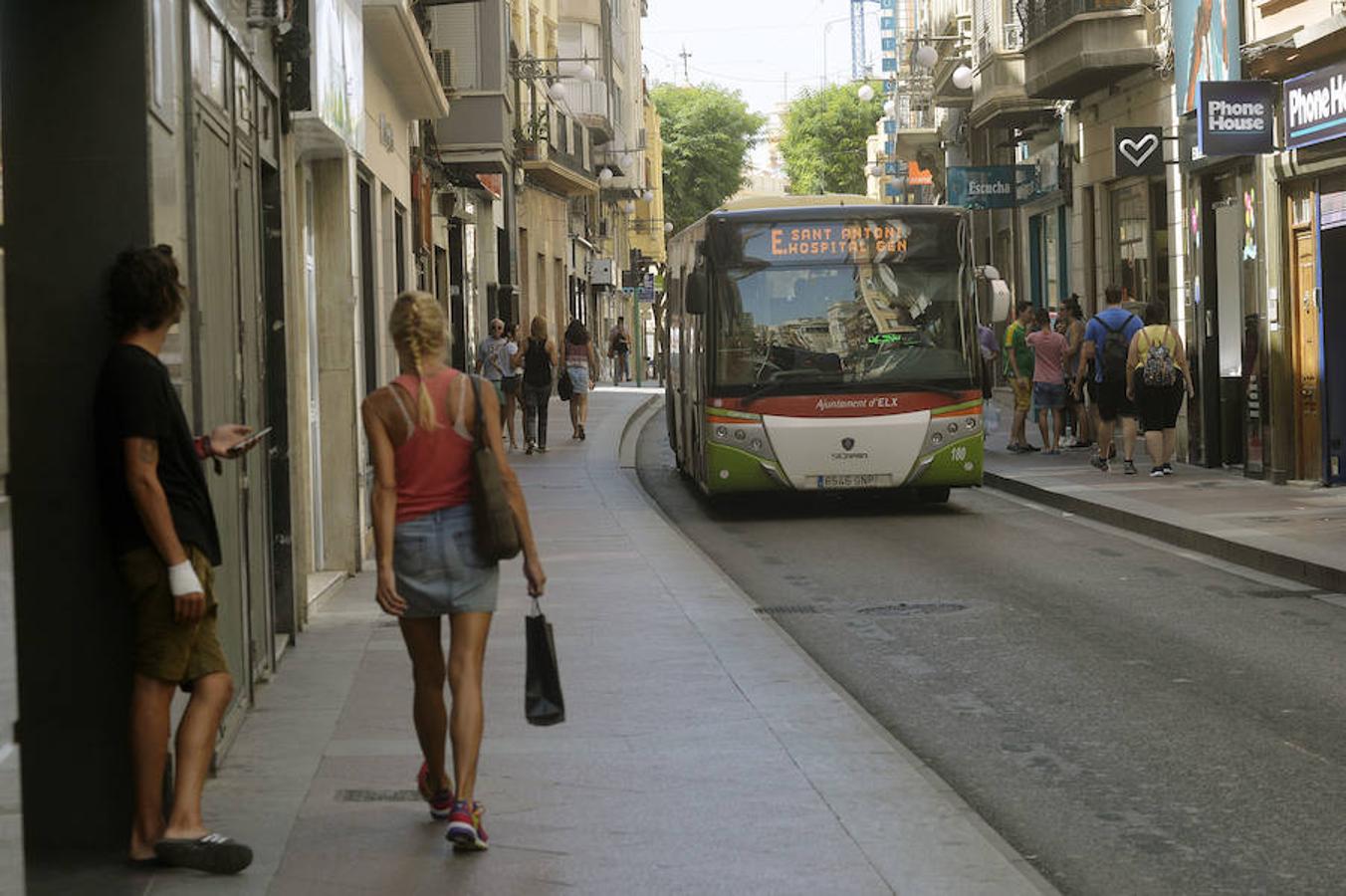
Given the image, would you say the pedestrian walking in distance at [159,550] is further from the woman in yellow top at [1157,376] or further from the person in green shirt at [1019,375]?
the person in green shirt at [1019,375]

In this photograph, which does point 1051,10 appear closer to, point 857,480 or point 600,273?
point 857,480

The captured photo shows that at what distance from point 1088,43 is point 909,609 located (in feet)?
54.4

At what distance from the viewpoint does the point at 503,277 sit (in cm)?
4459

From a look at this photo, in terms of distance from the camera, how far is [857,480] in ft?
62.6

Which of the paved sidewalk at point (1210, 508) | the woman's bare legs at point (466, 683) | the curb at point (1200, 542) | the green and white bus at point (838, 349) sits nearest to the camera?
the woman's bare legs at point (466, 683)

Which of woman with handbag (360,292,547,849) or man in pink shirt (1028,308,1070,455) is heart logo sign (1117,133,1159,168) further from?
woman with handbag (360,292,547,849)

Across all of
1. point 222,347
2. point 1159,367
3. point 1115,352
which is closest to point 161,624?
point 222,347

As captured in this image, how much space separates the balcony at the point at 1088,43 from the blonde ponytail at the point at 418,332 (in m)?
22.1

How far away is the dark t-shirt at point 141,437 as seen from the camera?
5.73m

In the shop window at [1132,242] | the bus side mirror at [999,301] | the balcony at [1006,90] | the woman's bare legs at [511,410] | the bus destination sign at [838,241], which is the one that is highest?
the balcony at [1006,90]

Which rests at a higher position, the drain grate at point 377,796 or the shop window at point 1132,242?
the shop window at point 1132,242

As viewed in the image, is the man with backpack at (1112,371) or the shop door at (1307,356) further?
the man with backpack at (1112,371)

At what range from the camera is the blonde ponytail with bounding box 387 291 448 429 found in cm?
637

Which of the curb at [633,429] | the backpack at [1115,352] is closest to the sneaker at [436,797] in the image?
the backpack at [1115,352]
